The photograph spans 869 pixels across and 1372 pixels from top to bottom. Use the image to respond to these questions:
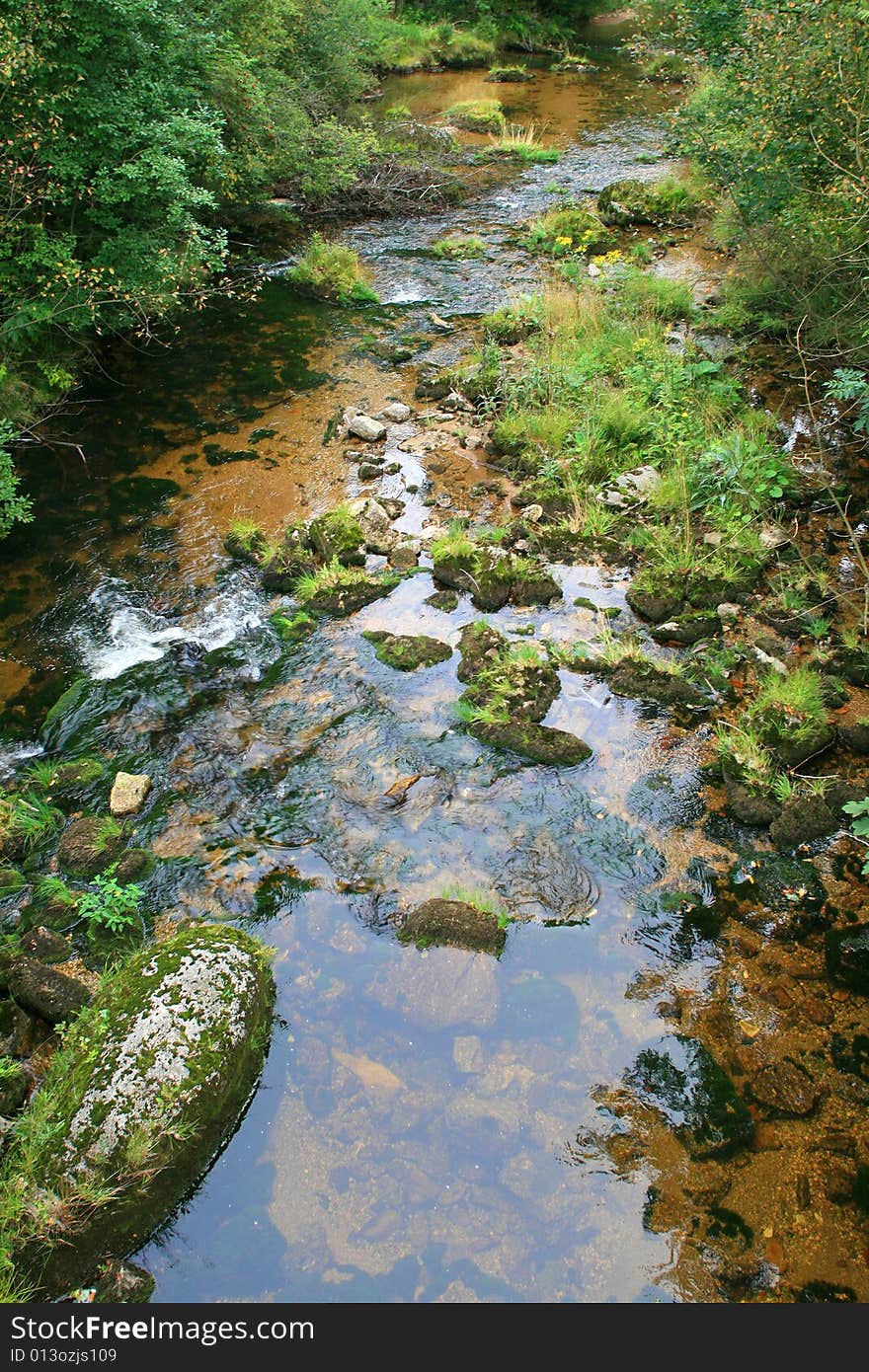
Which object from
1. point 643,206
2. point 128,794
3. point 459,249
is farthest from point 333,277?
point 128,794

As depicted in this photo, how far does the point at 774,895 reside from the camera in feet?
18.1

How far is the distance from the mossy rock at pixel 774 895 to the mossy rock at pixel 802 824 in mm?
142

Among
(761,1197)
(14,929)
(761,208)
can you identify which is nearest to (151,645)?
(14,929)

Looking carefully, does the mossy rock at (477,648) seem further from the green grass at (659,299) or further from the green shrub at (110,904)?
the green grass at (659,299)

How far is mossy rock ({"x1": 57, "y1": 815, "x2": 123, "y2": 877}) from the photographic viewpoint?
6.01 meters

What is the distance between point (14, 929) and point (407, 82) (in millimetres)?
32831

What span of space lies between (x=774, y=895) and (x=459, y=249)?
14.9m

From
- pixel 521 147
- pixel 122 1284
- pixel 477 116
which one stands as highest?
pixel 477 116

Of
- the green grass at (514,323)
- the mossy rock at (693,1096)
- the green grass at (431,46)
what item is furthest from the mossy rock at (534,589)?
the green grass at (431,46)

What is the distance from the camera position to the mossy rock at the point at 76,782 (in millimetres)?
6613

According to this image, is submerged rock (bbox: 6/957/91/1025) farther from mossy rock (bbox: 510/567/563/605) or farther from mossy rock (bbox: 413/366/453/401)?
mossy rock (bbox: 413/366/453/401)

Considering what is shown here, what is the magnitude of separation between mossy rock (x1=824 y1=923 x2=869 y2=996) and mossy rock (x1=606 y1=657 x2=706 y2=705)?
2.26m

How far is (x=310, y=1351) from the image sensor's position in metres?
3.71

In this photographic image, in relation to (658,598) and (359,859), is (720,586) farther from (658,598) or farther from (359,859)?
(359,859)
